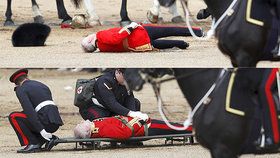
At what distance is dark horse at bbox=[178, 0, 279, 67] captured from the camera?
355 inches

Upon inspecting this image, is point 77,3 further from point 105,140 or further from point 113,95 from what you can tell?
point 113,95

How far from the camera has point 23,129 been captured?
34.9ft

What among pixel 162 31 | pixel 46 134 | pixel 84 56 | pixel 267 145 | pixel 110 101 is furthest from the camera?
pixel 84 56

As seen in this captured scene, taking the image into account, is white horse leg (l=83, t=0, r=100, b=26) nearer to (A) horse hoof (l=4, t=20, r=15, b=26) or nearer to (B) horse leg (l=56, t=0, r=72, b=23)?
(B) horse leg (l=56, t=0, r=72, b=23)

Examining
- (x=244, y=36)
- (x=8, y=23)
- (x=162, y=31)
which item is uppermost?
(x=244, y=36)

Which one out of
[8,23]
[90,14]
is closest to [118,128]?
[90,14]

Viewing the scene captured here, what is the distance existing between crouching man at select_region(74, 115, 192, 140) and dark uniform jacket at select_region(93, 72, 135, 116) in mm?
100

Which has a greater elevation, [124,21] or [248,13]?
[248,13]

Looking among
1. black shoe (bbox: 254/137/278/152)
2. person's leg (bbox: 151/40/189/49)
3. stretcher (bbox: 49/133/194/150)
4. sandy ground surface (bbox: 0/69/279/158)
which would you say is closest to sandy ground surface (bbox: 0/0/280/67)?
person's leg (bbox: 151/40/189/49)

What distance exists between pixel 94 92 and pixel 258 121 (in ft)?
11.4

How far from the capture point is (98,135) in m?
10.4

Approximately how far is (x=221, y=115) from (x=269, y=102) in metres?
0.31

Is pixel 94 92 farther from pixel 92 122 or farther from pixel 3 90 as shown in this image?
pixel 3 90

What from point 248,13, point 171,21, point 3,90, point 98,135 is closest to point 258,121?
point 248,13
